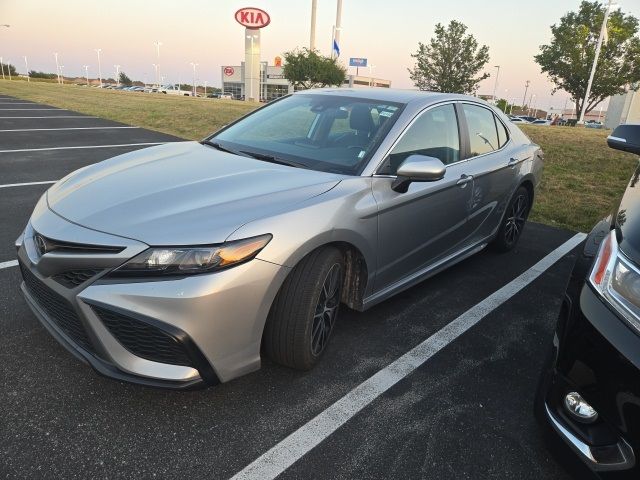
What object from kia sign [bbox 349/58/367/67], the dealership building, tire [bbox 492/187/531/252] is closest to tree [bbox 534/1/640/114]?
tire [bbox 492/187/531/252]

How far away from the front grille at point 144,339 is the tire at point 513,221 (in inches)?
136

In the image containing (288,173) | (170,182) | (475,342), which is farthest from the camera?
(475,342)

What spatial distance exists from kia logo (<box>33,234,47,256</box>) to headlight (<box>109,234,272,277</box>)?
48 cm

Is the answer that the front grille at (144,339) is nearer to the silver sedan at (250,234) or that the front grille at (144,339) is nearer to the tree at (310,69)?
the silver sedan at (250,234)

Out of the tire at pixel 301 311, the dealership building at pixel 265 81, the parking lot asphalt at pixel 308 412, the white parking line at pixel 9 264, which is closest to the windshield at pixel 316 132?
the tire at pixel 301 311

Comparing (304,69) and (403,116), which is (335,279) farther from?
(304,69)

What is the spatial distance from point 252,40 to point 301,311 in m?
70.3

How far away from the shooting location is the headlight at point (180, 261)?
6.48 ft

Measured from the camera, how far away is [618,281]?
5.64ft

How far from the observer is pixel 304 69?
131 ft

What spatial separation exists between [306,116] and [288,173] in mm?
999

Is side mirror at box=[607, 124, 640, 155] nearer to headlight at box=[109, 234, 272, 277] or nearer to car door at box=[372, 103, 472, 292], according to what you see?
car door at box=[372, 103, 472, 292]

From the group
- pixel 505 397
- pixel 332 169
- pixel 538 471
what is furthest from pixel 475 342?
pixel 332 169

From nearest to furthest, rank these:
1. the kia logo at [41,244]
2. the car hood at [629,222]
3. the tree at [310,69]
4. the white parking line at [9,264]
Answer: the car hood at [629,222], the kia logo at [41,244], the white parking line at [9,264], the tree at [310,69]
